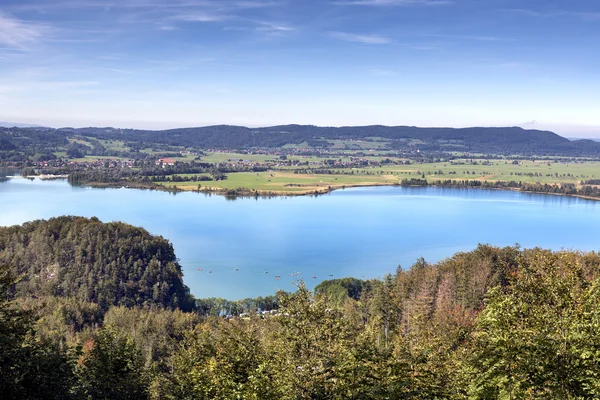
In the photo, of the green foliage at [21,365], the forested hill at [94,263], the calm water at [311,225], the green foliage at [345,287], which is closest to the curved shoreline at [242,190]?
the calm water at [311,225]

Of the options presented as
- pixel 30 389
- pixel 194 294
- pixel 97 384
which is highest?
pixel 30 389

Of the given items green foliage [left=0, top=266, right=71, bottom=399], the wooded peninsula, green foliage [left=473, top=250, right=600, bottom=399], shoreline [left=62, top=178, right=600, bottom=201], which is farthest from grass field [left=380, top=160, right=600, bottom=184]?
green foliage [left=0, top=266, right=71, bottom=399]

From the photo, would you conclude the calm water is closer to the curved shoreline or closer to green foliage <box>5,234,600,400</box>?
the curved shoreline

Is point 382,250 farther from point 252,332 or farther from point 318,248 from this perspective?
point 252,332

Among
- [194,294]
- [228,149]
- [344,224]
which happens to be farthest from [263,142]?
[194,294]

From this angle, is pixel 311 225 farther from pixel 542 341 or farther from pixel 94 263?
pixel 542 341
